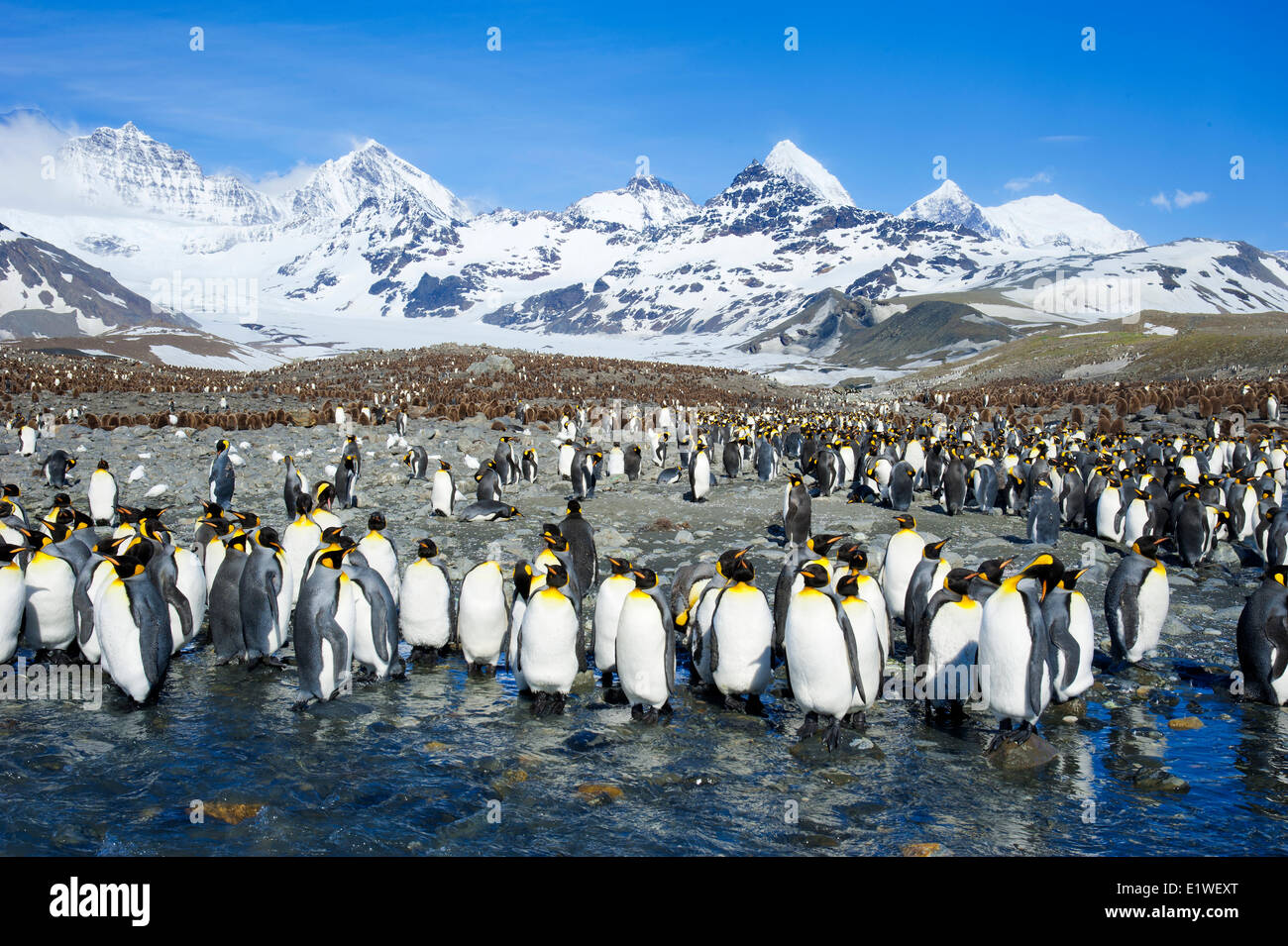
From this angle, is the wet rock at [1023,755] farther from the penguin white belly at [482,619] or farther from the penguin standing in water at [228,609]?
the penguin standing in water at [228,609]

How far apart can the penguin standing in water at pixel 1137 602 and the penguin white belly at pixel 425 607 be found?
17.8 ft

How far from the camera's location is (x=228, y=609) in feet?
21.4

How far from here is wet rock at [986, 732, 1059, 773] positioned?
4.99 meters

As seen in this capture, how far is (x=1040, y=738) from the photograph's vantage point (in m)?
5.12

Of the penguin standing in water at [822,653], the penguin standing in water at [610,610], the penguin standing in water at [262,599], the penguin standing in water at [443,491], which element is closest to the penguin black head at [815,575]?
the penguin standing in water at [822,653]

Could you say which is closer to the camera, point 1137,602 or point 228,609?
point 228,609

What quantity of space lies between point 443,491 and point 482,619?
246 inches

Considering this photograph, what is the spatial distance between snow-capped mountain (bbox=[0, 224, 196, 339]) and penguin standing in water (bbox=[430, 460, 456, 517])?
162m

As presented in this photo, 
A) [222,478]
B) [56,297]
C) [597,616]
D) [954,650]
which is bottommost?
[954,650]

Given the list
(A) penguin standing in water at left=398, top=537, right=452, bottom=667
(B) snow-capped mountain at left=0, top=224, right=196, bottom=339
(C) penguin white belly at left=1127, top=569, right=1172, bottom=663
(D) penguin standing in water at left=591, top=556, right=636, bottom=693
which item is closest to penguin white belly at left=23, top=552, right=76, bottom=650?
(A) penguin standing in water at left=398, top=537, right=452, bottom=667

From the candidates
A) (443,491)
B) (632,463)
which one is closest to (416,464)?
(443,491)

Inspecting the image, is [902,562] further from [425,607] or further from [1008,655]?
[425,607]
